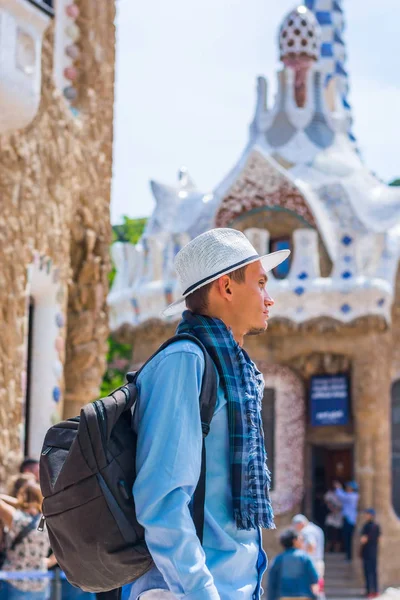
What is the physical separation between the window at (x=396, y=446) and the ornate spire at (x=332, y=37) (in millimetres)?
6306

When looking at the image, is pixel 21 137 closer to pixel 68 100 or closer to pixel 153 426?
pixel 68 100

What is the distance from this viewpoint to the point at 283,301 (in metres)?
20.6

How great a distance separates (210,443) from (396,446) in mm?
19139

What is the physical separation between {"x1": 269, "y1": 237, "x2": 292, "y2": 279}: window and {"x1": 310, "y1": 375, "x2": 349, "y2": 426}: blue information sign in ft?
6.37

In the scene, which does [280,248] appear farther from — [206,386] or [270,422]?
[206,386]

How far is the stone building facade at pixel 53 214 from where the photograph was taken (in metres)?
8.91

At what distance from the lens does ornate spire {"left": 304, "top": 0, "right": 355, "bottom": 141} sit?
24859 mm

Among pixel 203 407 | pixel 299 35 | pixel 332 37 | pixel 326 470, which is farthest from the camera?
pixel 332 37

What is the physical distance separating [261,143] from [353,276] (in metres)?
3.79

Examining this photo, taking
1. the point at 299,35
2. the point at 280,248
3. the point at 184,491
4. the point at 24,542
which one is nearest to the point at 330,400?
the point at 280,248

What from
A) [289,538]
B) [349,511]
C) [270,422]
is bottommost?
[349,511]

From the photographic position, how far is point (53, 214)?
10.0 metres

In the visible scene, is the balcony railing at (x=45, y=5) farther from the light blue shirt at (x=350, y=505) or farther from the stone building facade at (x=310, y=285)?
the light blue shirt at (x=350, y=505)

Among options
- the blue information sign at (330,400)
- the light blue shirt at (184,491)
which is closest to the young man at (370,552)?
the blue information sign at (330,400)
